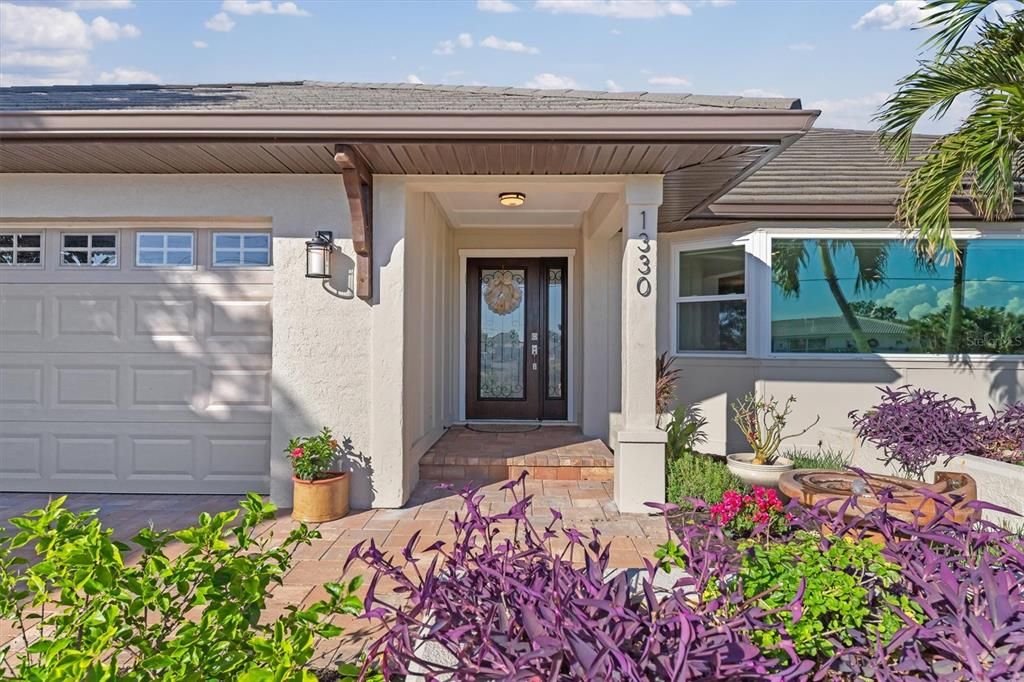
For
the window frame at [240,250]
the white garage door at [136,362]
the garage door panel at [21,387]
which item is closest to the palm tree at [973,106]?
the window frame at [240,250]

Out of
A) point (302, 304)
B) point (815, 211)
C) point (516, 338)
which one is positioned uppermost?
point (815, 211)

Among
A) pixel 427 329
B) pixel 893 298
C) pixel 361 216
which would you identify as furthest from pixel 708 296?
pixel 361 216

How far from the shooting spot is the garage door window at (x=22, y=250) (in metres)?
4.79

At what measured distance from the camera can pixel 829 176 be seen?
6863 millimetres

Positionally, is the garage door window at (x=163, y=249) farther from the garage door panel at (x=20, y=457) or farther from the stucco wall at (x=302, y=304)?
the garage door panel at (x=20, y=457)

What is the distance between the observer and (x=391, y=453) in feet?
14.4

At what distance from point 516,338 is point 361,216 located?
374cm

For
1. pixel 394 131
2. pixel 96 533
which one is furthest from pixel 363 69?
pixel 96 533

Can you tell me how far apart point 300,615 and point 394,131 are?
3.02m

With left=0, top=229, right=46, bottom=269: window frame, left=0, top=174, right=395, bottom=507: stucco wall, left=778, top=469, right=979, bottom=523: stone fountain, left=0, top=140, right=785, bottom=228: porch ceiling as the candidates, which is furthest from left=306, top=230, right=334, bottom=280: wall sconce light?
A: left=778, top=469, right=979, bottom=523: stone fountain

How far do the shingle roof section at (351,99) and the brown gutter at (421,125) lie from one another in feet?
0.24

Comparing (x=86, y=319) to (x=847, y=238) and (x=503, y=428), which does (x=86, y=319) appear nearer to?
(x=503, y=428)

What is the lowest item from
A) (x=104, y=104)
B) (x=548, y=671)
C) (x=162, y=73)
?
(x=548, y=671)

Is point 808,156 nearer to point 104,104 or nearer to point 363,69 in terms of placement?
point 363,69
